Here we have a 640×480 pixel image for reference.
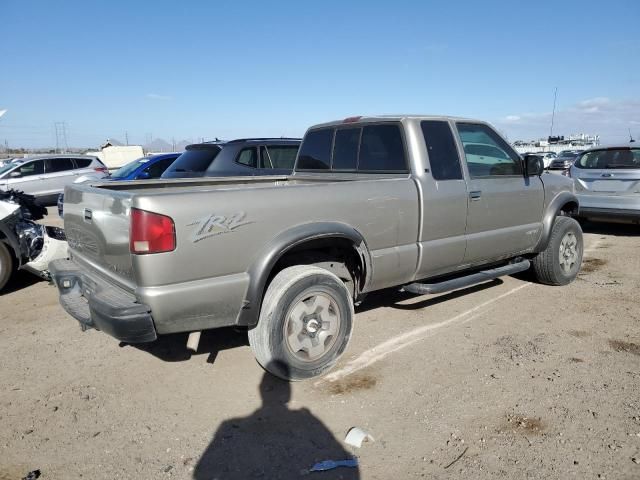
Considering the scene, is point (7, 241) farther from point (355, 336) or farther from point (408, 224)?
point (408, 224)

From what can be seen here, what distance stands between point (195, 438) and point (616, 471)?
7.65 feet

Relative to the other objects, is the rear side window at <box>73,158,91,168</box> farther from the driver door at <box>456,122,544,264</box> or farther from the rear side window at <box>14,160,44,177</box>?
the driver door at <box>456,122,544,264</box>

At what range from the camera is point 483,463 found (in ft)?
8.46

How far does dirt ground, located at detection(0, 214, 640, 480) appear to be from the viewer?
2.61 meters

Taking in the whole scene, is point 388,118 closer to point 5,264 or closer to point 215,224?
point 215,224

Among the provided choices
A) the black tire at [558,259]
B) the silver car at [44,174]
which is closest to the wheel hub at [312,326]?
the black tire at [558,259]

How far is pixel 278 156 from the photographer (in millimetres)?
8016

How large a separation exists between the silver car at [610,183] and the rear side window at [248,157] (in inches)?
234

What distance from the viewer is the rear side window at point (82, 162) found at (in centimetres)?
1509

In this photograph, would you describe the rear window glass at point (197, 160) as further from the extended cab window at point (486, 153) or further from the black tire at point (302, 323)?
the black tire at point (302, 323)

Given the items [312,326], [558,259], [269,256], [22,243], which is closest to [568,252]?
[558,259]

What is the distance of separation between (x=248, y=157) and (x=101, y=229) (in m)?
4.81

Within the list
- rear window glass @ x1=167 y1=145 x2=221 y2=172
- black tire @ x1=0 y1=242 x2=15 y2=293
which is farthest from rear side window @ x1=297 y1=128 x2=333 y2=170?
black tire @ x1=0 y1=242 x2=15 y2=293

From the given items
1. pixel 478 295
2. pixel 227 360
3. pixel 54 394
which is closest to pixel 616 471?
pixel 227 360
